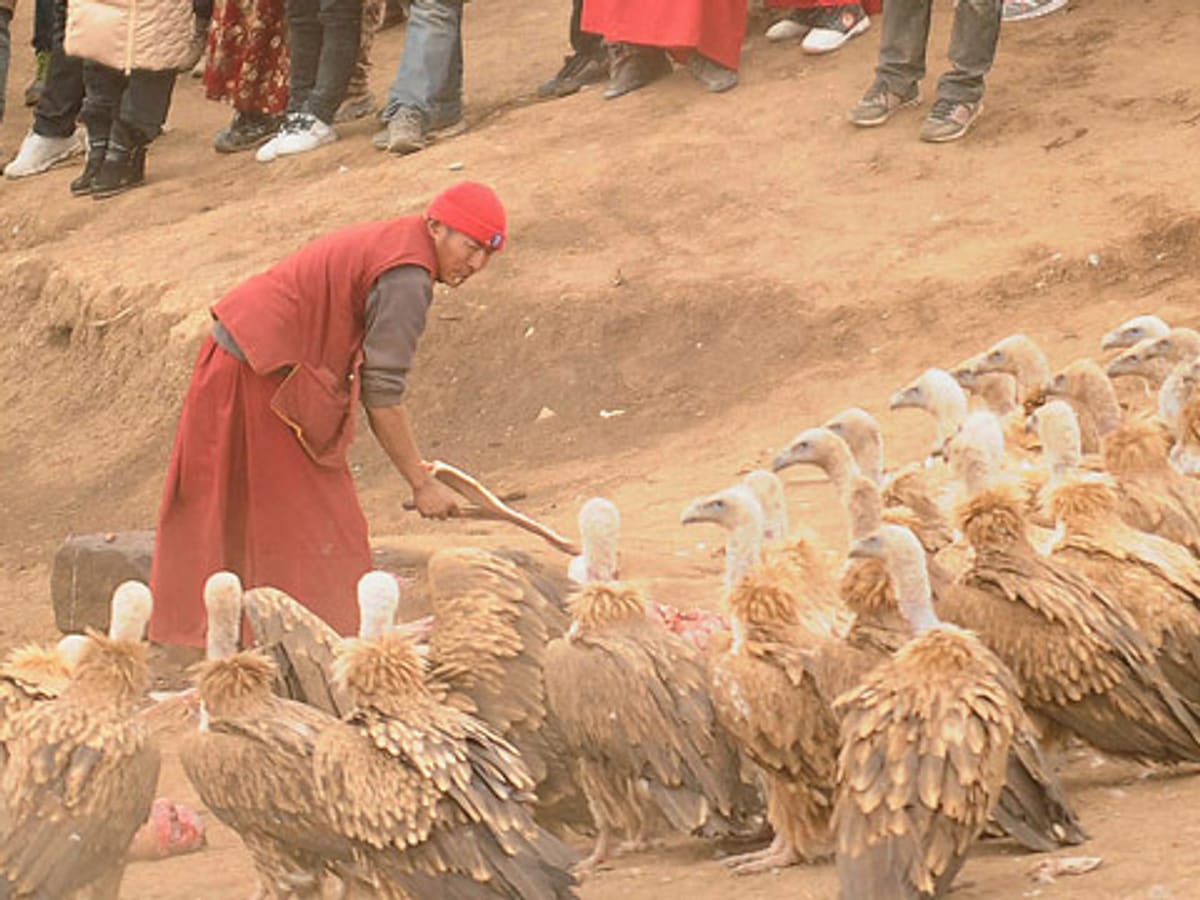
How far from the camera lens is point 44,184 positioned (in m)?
14.5

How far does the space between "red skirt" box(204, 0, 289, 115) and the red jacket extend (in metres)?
6.61

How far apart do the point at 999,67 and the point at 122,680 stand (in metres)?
7.37

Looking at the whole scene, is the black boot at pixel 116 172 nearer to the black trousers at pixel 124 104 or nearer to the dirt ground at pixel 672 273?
the black trousers at pixel 124 104

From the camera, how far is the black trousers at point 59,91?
14375 millimetres

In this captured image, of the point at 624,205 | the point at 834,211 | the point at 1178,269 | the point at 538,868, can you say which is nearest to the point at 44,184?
the point at 624,205

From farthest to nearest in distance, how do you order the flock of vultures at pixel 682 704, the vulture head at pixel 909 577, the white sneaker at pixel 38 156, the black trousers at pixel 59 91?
the white sneaker at pixel 38 156 → the black trousers at pixel 59 91 → the vulture head at pixel 909 577 → the flock of vultures at pixel 682 704

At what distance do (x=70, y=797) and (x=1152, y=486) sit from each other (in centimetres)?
302

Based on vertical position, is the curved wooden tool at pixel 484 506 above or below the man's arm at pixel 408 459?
below

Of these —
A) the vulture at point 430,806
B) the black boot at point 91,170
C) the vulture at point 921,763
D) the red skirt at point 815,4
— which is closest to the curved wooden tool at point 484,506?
the vulture at point 430,806

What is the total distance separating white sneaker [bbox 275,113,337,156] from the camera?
13617 millimetres

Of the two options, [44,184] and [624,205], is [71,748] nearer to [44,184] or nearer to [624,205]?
[624,205]

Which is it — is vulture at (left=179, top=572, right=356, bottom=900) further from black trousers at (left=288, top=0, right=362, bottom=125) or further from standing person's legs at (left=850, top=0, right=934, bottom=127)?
black trousers at (left=288, top=0, right=362, bottom=125)

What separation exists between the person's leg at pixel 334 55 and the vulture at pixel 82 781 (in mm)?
7332

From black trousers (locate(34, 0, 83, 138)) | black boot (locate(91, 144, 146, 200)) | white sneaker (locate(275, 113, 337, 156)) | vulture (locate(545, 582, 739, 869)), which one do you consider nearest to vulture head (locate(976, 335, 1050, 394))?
vulture (locate(545, 582, 739, 869))
